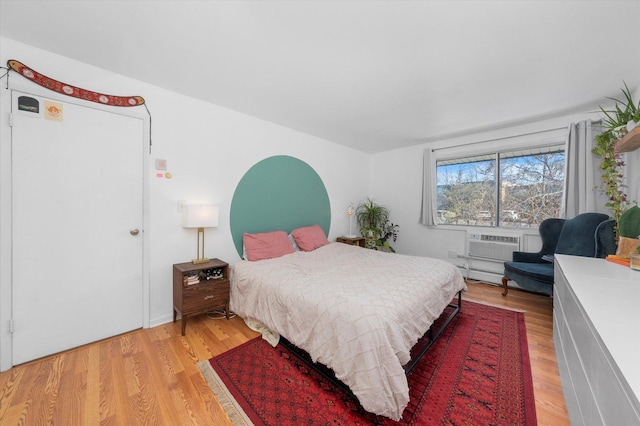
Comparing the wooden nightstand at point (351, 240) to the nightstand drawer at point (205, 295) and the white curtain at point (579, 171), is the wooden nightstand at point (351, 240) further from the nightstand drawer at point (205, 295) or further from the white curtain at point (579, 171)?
the white curtain at point (579, 171)

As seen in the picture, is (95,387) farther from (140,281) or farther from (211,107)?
(211,107)

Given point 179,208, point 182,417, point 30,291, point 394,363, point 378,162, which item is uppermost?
point 378,162

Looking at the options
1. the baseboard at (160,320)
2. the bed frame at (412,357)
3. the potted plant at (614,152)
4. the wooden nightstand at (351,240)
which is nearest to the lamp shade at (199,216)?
the baseboard at (160,320)

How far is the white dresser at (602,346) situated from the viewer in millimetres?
648

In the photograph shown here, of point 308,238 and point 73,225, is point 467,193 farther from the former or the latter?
point 73,225

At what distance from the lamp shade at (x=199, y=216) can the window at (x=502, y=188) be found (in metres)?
3.89

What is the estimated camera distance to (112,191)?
7.13ft

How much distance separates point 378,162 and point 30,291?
5.24m

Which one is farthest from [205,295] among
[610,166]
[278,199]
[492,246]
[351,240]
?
[610,166]

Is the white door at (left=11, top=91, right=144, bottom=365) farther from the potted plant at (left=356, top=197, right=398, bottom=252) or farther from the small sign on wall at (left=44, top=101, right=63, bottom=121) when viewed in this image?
the potted plant at (left=356, top=197, right=398, bottom=252)

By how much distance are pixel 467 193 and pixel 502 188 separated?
1.63 ft

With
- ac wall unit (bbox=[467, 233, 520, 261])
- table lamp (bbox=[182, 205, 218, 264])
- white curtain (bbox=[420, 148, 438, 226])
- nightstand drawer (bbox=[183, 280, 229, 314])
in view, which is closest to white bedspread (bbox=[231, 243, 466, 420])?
nightstand drawer (bbox=[183, 280, 229, 314])

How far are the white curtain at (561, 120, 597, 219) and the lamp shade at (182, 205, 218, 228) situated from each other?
14.5ft

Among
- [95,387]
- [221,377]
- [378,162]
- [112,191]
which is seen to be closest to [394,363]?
[221,377]
